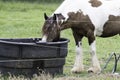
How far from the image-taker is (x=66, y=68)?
10.4 meters

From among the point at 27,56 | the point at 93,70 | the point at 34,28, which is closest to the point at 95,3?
the point at 93,70

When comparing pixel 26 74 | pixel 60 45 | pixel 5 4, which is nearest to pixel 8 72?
pixel 26 74

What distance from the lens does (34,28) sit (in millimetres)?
17922

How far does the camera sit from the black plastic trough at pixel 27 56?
28.3ft

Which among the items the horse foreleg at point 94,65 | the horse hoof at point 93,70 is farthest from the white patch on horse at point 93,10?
the horse hoof at point 93,70

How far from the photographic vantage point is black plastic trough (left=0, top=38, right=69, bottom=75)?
862 centimetres

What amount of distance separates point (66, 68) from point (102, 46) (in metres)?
3.57

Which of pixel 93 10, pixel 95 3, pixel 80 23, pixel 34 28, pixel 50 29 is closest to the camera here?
pixel 50 29

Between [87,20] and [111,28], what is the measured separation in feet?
2.04

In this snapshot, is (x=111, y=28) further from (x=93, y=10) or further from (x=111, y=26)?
(x=93, y=10)

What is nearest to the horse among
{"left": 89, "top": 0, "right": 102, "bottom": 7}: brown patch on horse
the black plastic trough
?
{"left": 89, "top": 0, "right": 102, "bottom": 7}: brown patch on horse

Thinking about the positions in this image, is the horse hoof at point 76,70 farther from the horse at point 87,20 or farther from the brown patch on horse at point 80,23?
the brown patch on horse at point 80,23

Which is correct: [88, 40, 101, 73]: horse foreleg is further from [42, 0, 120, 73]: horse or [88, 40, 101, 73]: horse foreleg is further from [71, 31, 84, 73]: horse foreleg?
[71, 31, 84, 73]: horse foreleg

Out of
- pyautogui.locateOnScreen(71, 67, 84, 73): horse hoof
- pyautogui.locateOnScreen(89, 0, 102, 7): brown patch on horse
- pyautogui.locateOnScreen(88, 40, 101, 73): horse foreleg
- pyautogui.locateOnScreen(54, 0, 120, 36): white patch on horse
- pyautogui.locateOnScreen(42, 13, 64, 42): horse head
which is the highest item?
pyautogui.locateOnScreen(89, 0, 102, 7): brown patch on horse
